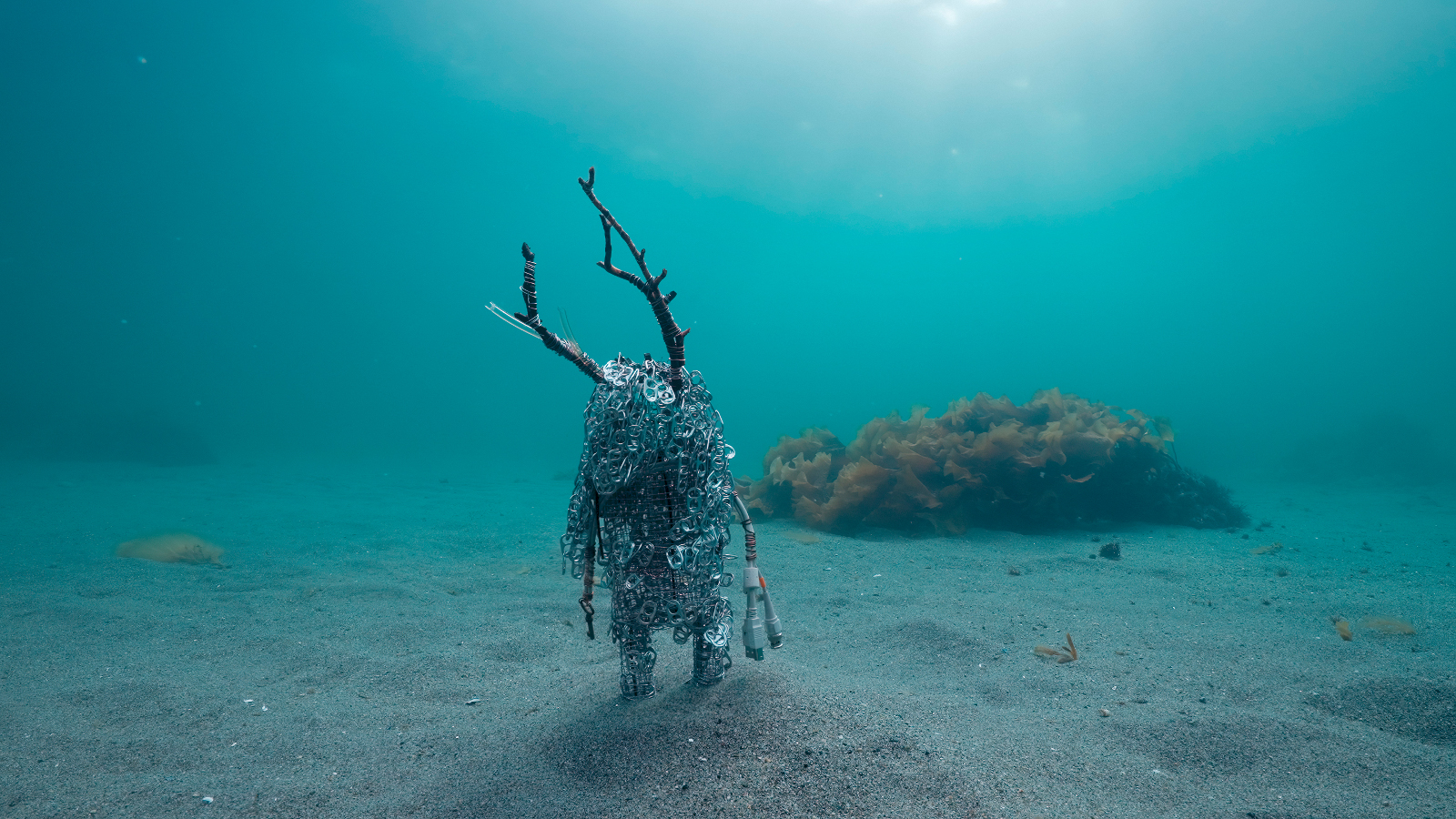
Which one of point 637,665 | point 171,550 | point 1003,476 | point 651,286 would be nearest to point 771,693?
point 637,665

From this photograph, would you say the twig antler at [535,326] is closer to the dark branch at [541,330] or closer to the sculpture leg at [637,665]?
the dark branch at [541,330]

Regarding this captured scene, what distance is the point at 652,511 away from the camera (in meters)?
2.29

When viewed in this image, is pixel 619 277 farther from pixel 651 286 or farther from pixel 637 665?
pixel 637 665

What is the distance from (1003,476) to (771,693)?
5.93 metres

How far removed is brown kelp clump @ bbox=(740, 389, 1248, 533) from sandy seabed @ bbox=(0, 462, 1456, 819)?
1.04m

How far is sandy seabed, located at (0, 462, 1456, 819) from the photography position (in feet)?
6.48

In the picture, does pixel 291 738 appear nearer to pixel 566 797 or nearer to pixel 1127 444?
pixel 566 797

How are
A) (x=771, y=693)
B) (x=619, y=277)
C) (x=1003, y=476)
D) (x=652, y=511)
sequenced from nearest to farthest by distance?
(x=619, y=277), (x=652, y=511), (x=771, y=693), (x=1003, y=476)

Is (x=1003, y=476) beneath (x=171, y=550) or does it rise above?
above

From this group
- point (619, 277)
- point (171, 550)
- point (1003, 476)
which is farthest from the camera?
point (1003, 476)

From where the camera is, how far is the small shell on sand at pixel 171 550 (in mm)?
5633

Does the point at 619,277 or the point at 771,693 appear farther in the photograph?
the point at 771,693

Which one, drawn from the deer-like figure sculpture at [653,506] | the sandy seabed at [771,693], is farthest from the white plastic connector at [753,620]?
the sandy seabed at [771,693]

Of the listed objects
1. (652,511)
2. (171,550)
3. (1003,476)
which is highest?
(1003,476)
